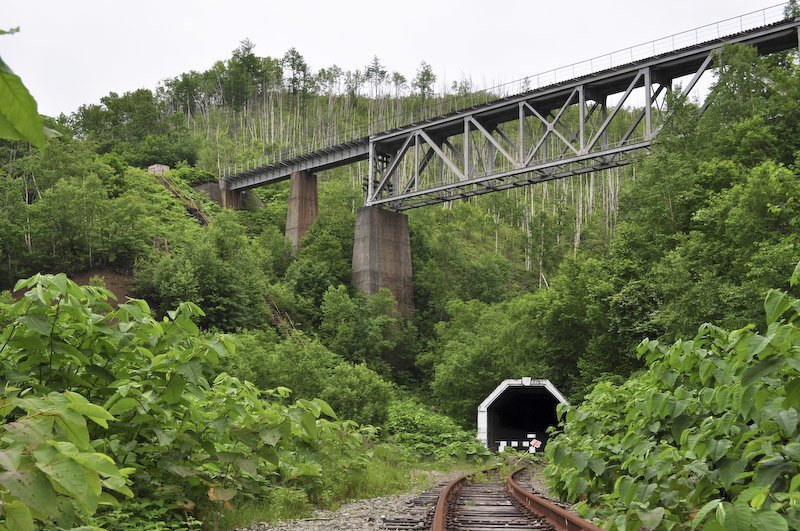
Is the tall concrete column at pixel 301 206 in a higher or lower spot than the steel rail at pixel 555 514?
higher

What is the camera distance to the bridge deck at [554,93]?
32344mm

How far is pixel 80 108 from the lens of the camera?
2894 inches

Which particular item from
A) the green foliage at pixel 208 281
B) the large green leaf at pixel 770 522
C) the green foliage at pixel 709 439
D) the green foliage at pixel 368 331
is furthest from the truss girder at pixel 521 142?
the large green leaf at pixel 770 522

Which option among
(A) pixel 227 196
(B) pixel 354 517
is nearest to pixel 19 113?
(B) pixel 354 517

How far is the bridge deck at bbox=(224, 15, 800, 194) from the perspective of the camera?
32.3m

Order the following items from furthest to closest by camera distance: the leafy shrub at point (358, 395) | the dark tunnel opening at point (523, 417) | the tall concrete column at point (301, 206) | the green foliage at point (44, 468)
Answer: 1. the tall concrete column at point (301, 206)
2. the dark tunnel opening at point (523, 417)
3. the leafy shrub at point (358, 395)
4. the green foliage at point (44, 468)

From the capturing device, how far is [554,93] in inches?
1492

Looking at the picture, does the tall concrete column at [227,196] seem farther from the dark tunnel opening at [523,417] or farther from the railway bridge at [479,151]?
the dark tunnel opening at [523,417]

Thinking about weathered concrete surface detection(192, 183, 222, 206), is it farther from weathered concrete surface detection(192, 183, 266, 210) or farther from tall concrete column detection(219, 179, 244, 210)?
tall concrete column detection(219, 179, 244, 210)

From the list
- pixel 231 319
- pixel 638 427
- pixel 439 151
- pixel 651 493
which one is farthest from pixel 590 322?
pixel 651 493

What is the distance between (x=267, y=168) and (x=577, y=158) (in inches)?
1051

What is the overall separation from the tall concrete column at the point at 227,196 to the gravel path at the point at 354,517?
48667 millimetres

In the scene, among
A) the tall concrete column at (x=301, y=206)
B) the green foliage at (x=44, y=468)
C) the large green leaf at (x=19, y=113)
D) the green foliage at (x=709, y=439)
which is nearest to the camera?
the large green leaf at (x=19, y=113)

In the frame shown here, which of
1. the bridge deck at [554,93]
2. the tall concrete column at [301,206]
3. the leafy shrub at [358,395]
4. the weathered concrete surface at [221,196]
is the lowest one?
the leafy shrub at [358,395]
